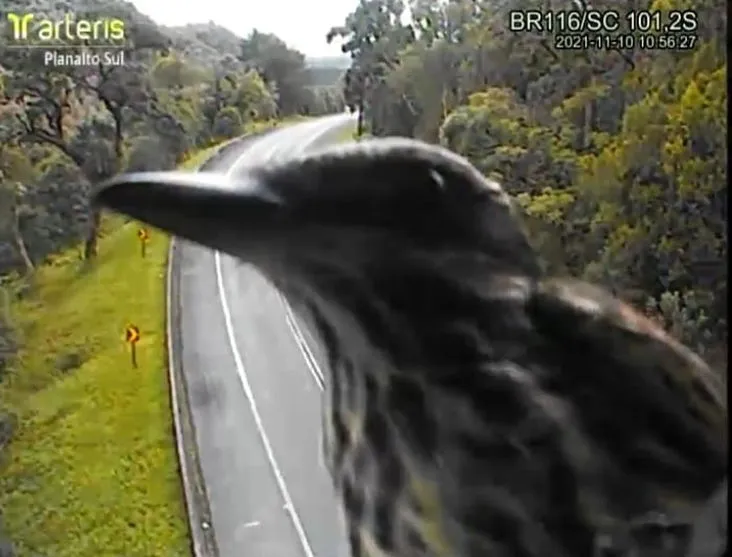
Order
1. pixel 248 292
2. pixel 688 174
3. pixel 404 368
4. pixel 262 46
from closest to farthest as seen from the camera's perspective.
Result: pixel 404 368 → pixel 248 292 → pixel 688 174 → pixel 262 46

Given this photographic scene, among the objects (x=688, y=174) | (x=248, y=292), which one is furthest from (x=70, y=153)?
(x=688, y=174)

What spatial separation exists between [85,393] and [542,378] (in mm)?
946

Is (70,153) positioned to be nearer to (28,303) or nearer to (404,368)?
(28,303)

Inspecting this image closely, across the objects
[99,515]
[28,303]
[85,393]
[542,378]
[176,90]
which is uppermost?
[176,90]

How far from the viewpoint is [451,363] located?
→ 0.37m

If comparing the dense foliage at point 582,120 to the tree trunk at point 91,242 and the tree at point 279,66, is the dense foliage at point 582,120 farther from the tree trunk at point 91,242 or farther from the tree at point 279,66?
the tree trunk at point 91,242

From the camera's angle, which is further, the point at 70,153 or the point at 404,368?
the point at 70,153

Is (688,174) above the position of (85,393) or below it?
above

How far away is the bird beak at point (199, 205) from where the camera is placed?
1.13 ft

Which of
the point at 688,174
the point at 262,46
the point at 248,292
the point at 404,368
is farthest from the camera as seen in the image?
the point at 262,46

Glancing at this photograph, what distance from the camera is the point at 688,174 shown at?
41.4 inches

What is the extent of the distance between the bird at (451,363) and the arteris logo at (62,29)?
0.76 metres

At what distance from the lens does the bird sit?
0.36 m

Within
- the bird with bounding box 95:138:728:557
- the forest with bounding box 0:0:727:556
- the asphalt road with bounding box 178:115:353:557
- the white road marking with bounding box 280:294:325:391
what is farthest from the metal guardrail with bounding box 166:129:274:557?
the bird with bounding box 95:138:728:557
